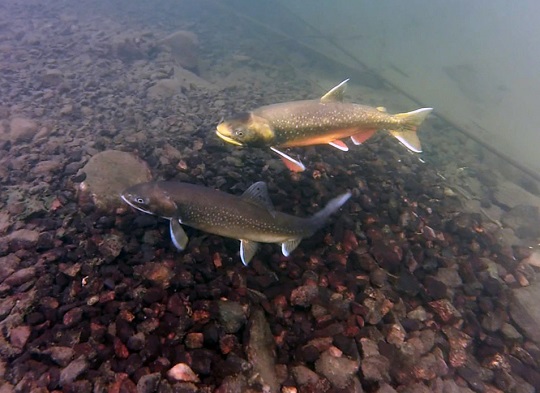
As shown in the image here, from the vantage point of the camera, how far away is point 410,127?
512 cm

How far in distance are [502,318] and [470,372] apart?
3.88 feet

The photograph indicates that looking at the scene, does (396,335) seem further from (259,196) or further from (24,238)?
(24,238)

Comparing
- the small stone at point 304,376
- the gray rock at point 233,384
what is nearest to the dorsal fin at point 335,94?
the small stone at point 304,376

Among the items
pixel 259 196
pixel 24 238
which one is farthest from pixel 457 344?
pixel 24 238

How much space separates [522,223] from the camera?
748 centimetres

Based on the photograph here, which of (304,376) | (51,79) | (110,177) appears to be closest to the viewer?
(304,376)

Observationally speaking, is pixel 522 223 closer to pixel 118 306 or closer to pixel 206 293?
Result: pixel 206 293

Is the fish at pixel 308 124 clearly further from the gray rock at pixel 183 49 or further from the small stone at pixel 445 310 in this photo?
the gray rock at pixel 183 49

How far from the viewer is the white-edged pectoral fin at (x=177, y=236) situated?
147 inches

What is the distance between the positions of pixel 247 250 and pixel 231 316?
2.87 feet

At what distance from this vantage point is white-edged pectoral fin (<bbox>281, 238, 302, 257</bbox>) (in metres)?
4.05

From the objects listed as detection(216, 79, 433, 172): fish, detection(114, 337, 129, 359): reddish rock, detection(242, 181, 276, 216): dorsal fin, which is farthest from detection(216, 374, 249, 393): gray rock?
detection(216, 79, 433, 172): fish

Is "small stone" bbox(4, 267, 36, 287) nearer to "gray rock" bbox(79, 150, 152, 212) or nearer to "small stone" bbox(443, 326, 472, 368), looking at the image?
"gray rock" bbox(79, 150, 152, 212)

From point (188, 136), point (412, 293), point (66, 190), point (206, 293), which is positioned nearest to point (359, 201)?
point (412, 293)
